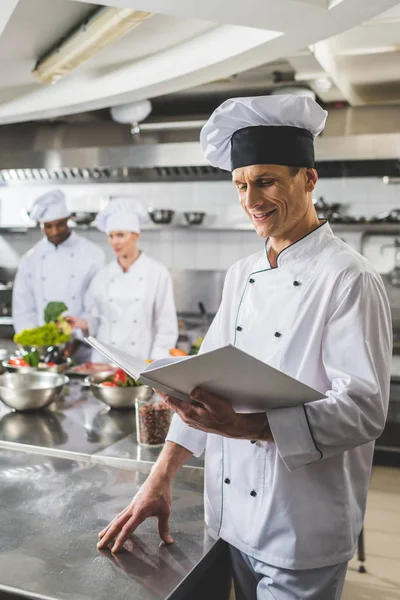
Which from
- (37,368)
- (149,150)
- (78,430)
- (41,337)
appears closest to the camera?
(78,430)

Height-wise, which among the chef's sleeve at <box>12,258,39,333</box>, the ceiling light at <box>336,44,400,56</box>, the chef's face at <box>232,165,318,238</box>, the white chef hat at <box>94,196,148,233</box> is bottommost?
the chef's sleeve at <box>12,258,39,333</box>

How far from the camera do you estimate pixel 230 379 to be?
1147mm

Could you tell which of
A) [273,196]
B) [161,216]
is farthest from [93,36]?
[161,216]

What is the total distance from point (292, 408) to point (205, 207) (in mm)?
5084

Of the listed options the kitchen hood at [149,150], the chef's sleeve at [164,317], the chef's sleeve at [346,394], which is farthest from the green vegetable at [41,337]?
the kitchen hood at [149,150]

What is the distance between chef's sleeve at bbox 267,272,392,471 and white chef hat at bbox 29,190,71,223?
3.66 metres

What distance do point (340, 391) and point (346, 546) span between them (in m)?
0.38

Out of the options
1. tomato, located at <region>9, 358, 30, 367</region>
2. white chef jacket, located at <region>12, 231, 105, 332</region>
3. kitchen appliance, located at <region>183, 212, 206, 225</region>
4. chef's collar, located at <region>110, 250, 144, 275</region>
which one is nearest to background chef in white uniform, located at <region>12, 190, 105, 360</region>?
white chef jacket, located at <region>12, 231, 105, 332</region>

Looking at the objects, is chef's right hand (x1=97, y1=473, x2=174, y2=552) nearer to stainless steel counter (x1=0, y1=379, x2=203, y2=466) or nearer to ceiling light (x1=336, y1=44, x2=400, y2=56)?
stainless steel counter (x1=0, y1=379, x2=203, y2=466)

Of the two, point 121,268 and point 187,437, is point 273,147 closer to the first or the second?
point 187,437

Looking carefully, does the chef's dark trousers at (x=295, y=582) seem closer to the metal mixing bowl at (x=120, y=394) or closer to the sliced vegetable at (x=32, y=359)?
the metal mixing bowl at (x=120, y=394)

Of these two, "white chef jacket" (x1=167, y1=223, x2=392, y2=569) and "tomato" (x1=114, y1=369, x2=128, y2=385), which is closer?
"white chef jacket" (x1=167, y1=223, x2=392, y2=569)

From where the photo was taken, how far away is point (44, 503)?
5.29ft

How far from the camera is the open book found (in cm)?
108
